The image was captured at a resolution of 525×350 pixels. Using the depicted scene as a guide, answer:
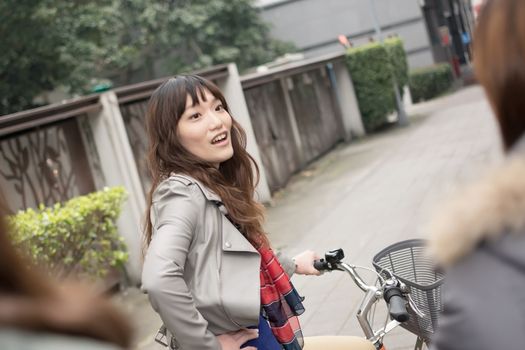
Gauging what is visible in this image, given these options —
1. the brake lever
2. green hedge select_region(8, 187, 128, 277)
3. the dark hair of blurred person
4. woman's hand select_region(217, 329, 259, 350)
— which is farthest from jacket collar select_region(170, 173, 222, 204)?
green hedge select_region(8, 187, 128, 277)

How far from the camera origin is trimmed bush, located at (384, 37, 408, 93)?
17.7 m

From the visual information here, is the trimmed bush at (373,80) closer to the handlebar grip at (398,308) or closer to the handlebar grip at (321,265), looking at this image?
the handlebar grip at (321,265)

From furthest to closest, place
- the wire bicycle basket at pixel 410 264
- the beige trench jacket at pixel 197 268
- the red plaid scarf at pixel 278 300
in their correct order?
the wire bicycle basket at pixel 410 264 → the red plaid scarf at pixel 278 300 → the beige trench jacket at pixel 197 268

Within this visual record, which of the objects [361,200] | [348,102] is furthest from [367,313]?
[348,102]

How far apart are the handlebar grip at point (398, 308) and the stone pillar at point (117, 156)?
6133 millimetres

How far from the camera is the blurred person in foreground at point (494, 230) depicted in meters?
1.08

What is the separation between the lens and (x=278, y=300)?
2533 millimetres

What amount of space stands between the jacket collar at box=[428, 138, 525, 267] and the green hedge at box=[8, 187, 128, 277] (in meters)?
5.31

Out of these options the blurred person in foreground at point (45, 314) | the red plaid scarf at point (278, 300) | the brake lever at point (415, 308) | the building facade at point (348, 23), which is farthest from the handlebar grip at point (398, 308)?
the building facade at point (348, 23)

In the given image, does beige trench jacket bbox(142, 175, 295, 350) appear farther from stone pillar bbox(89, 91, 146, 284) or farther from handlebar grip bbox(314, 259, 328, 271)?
stone pillar bbox(89, 91, 146, 284)

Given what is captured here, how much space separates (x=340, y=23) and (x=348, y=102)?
31.1 feet

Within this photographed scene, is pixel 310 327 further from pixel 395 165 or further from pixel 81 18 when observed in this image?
pixel 81 18

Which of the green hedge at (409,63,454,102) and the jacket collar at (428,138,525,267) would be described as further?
the green hedge at (409,63,454,102)

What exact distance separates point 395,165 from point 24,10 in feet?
31.3
